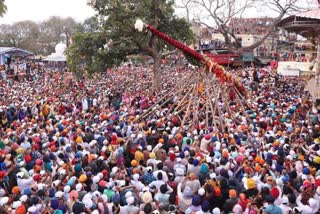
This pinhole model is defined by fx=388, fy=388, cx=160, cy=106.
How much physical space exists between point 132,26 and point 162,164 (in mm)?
11379

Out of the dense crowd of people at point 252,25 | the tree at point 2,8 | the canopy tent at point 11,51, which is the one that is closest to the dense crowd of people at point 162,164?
the tree at point 2,8

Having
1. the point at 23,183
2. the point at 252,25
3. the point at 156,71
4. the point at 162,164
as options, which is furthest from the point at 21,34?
the point at 162,164

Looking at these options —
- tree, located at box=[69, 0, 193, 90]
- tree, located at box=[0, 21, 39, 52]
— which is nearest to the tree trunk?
tree, located at box=[69, 0, 193, 90]

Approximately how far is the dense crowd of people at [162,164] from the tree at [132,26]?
6.15 metres

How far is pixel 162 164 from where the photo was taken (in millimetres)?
7812

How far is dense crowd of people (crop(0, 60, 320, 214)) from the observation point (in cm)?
639

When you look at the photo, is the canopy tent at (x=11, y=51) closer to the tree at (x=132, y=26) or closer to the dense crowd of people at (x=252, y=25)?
the tree at (x=132, y=26)

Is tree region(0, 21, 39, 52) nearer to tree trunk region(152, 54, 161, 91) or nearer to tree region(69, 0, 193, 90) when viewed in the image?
tree region(69, 0, 193, 90)

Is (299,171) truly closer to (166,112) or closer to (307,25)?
(166,112)

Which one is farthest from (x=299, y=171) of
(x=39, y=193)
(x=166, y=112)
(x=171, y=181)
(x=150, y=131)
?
(x=166, y=112)

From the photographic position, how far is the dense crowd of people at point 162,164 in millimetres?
6391

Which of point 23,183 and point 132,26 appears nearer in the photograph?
point 23,183

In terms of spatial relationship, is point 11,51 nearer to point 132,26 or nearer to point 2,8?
point 132,26

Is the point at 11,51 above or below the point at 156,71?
above
